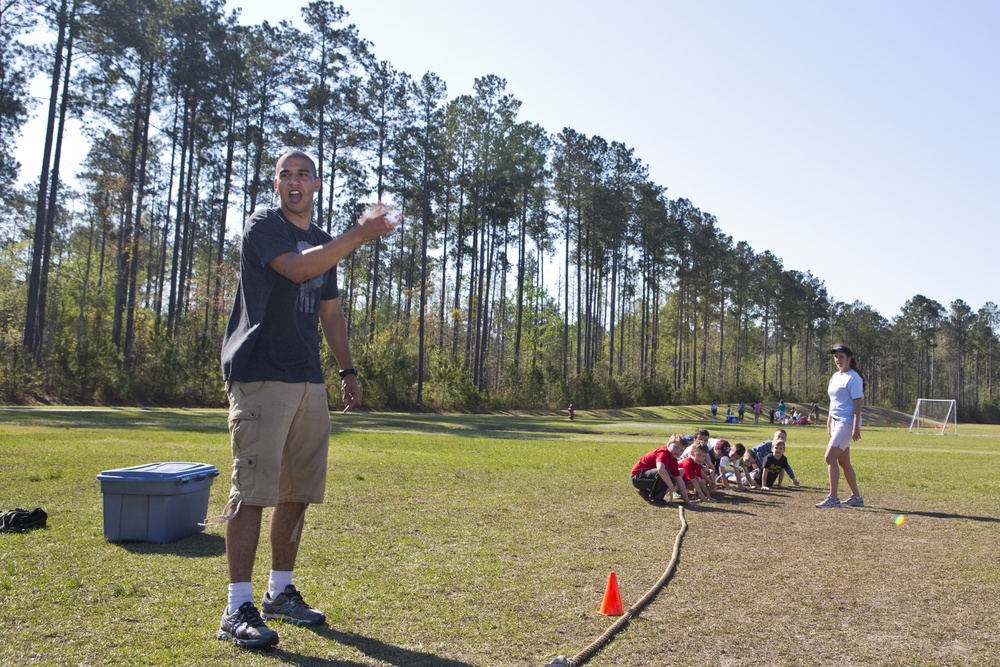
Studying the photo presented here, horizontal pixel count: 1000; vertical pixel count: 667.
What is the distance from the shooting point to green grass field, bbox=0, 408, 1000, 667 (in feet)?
12.7

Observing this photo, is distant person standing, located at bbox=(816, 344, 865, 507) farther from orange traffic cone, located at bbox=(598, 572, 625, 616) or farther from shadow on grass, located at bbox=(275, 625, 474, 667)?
shadow on grass, located at bbox=(275, 625, 474, 667)

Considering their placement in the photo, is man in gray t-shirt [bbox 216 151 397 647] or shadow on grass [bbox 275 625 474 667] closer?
shadow on grass [bbox 275 625 474 667]

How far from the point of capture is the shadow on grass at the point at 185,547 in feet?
19.0

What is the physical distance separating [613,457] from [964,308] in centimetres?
12052

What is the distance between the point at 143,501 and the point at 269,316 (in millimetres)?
2700

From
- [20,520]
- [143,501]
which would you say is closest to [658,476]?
[143,501]

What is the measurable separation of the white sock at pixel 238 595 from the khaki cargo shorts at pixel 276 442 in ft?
1.24

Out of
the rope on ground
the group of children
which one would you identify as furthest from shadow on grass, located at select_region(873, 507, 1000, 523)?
the rope on ground

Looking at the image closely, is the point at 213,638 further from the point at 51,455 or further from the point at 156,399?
the point at 156,399

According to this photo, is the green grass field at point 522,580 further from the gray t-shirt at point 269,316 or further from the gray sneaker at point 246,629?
the gray t-shirt at point 269,316

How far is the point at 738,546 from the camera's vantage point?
7.01 metres

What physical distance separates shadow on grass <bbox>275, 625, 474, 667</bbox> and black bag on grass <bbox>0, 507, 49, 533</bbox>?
12.1 feet

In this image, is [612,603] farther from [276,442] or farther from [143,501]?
[143,501]

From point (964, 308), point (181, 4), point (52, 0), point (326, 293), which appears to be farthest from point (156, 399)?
point (964, 308)
